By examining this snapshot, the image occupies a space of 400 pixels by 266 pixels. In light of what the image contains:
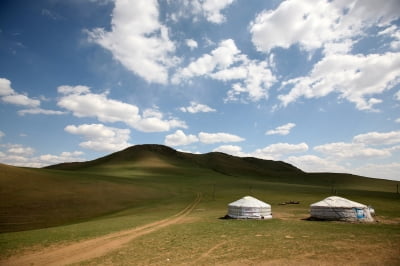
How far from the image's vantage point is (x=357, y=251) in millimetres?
13094

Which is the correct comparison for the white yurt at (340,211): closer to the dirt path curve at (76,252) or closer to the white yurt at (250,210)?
the white yurt at (250,210)

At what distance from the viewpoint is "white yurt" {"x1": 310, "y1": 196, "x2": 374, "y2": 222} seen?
25141mm

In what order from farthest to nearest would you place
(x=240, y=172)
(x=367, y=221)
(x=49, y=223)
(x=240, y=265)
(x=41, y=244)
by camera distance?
(x=240, y=172) < (x=49, y=223) < (x=367, y=221) < (x=41, y=244) < (x=240, y=265)

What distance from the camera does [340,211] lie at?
2564 cm

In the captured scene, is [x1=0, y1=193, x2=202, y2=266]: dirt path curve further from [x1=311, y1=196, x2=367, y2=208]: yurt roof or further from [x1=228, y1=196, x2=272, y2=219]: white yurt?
[x1=311, y1=196, x2=367, y2=208]: yurt roof

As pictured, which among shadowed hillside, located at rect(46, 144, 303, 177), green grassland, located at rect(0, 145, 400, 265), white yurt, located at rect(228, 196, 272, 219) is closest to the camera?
green grassland, located at rect(0, 145, 400, 265)

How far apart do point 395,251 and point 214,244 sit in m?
8.24

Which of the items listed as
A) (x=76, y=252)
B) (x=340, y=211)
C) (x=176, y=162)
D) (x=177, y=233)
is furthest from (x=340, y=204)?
(x=176, y=162)

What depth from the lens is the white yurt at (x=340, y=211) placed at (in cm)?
2514

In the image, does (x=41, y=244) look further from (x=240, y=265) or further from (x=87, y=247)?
(x=240, y=265)

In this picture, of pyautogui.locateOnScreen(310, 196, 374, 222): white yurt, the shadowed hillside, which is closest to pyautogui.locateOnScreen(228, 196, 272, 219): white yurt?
pyautogui.locateOnScreen(310, 196, 374, 222): white yurt

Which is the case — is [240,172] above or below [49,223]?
above

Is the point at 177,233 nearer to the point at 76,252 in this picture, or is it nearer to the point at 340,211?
the point at 76,252

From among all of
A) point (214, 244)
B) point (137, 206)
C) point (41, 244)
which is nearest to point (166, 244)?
point (214, 244)
